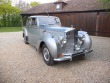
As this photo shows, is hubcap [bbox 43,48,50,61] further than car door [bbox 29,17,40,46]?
No

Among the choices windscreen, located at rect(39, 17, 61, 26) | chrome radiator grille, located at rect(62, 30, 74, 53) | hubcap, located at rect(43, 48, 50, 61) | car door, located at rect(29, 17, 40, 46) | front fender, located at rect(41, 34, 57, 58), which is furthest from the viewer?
windscreen, located at rect(39, 17, 61, 26)

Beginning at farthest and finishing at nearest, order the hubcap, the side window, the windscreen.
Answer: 1. the side window
2. the windscreen
3. the hubcap

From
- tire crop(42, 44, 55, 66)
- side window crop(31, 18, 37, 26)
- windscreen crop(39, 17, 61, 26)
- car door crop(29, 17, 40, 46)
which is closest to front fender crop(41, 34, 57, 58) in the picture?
tire crop(42, 44, 55, 66)

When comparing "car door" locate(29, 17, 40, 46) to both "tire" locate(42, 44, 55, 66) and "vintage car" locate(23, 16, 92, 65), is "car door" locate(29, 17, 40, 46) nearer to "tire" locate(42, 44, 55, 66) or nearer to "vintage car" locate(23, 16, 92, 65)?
"vintage car" locate(23, 16, 92, 65)

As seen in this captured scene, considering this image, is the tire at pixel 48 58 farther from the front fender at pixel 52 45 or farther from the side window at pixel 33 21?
the side window at pixel 33 21

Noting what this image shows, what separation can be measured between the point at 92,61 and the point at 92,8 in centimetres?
847

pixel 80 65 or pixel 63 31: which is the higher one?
pixel 63 31

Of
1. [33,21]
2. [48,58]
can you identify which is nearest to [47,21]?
[33,21]

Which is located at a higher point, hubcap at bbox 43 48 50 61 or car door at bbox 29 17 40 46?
car door at bbox 29 17 40 46

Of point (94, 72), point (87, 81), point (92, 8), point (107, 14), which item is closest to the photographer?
point (87, 81)

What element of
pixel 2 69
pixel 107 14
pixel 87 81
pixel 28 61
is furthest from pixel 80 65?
pixel 107 14

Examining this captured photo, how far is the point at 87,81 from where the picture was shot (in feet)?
11.0

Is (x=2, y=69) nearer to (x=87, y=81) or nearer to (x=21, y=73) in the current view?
(x=21, y=73)

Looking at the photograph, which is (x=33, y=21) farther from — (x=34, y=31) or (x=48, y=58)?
(x=48, y=58)
